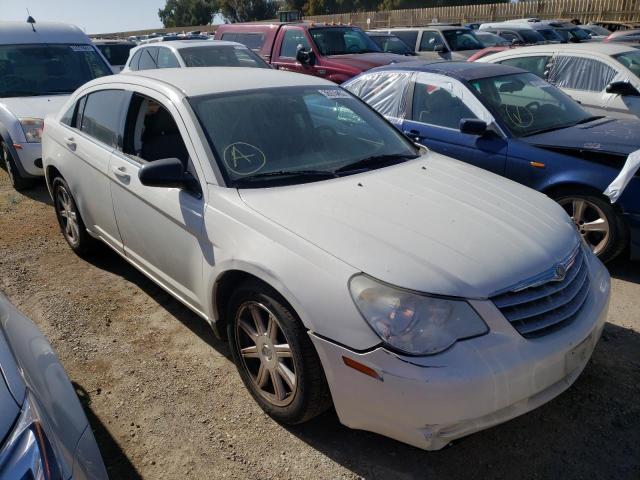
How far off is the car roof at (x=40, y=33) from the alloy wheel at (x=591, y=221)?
6.85 meters

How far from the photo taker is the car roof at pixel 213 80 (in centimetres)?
344

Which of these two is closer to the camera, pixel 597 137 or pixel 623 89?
pixel 597 137

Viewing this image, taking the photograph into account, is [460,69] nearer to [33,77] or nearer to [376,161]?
[376,161]

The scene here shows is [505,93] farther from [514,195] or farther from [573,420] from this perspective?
[573,420]

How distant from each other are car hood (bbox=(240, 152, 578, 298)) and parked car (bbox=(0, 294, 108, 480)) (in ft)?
3.80

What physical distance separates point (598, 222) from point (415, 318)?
2.86 meters

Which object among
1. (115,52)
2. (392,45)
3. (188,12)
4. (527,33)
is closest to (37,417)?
(392,45)

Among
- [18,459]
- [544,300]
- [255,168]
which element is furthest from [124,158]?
[544,300]

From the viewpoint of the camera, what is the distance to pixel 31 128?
6.30 metres

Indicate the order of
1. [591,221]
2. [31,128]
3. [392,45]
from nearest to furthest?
[591,221], [31,128], [392,45]

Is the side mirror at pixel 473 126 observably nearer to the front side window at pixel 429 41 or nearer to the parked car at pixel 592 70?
the parked car at pixel 592 70

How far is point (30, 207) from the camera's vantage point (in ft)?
21.0

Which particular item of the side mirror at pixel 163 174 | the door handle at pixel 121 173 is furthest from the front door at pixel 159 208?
the side mirror at pixel 163 174

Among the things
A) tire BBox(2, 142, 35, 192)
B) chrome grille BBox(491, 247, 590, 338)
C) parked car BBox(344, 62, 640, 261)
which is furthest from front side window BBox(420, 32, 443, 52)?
chrome grille BBox(491, 247, 590, 338)
